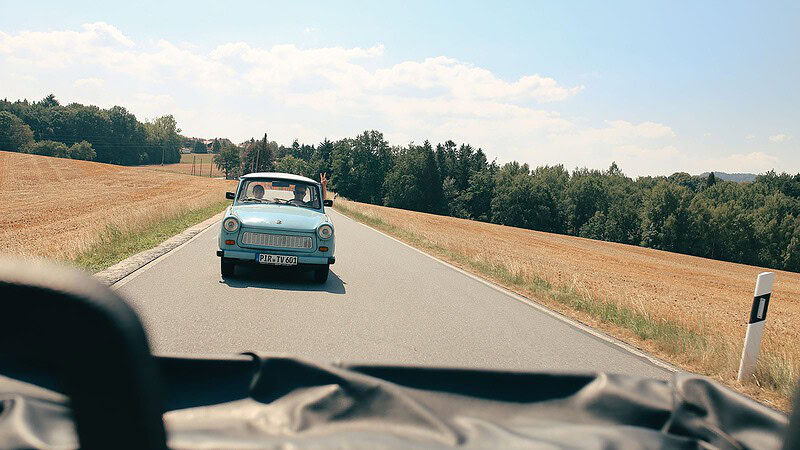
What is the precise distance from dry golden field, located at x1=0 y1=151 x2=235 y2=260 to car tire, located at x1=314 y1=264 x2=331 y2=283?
4.34m

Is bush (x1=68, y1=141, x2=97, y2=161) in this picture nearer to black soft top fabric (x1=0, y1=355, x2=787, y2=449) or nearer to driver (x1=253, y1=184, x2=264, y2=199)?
driver (x1=253, y1=184, x2=264, y2=199)

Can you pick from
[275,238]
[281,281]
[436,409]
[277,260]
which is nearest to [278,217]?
[275,238]

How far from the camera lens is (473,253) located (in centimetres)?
1927

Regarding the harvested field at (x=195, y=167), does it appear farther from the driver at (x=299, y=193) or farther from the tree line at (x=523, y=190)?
the driver at (x=299, y=193)

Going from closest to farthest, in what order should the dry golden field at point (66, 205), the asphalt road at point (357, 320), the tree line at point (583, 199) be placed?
the asphalt road at point (357, 320)
the dry golden field at point (66, 205)
the tree line at point (583, 199)

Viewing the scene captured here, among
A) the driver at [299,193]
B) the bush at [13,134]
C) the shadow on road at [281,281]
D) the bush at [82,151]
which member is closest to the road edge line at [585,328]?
the shadow on road at [281,281]

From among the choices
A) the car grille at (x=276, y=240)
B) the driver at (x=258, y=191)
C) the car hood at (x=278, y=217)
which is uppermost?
the driver at (x=258, y=191)

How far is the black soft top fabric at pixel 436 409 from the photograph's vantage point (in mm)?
1697

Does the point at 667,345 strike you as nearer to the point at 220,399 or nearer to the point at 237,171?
the point at 220,399

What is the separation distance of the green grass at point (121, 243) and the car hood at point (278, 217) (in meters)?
2.52

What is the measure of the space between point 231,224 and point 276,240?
0.76 m

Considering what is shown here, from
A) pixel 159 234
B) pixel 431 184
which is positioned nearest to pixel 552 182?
pixel 431 184

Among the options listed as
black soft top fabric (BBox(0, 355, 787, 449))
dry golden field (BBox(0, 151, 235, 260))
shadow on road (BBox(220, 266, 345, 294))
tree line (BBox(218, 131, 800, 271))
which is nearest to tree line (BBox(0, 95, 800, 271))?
tree line (BBox(218, 131, 800, 271))

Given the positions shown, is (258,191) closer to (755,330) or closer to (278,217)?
(278,217)
